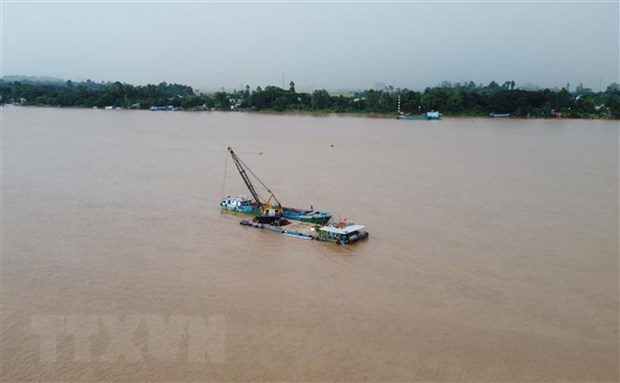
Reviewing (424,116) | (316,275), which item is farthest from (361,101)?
(316,275)

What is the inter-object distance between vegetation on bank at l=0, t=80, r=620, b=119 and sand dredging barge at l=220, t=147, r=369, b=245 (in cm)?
3095

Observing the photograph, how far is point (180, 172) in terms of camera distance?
1612 centimetres

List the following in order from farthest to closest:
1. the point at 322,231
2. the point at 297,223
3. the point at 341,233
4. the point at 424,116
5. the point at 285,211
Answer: the point at 424,116
the point at 285,211
the point at 297,223
the point at 322,231
the point at 341,233

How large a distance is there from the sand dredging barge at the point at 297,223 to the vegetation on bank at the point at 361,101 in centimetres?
3095

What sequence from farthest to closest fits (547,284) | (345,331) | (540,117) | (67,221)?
(540,117)
(67,221)
(547,284)
(345,331)

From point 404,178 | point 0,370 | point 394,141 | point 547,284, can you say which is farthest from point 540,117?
point 0,370

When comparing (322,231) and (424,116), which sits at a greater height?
(424,116)

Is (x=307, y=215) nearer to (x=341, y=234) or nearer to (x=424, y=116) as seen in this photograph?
(x=341, y=234)

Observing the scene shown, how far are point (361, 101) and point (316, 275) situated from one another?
121 feet

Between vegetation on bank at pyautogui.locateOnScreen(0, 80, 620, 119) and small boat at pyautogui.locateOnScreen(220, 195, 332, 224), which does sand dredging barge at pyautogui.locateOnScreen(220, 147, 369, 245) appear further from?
vegetation on bank at pyautogui.locateOnScreen(0, 80, 620, 119)

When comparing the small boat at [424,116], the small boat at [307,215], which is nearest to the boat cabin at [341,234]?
the small boat at [307,215]

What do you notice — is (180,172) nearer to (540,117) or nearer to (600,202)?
(600,202)

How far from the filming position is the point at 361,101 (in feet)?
144

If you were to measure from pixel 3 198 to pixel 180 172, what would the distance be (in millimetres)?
4896
